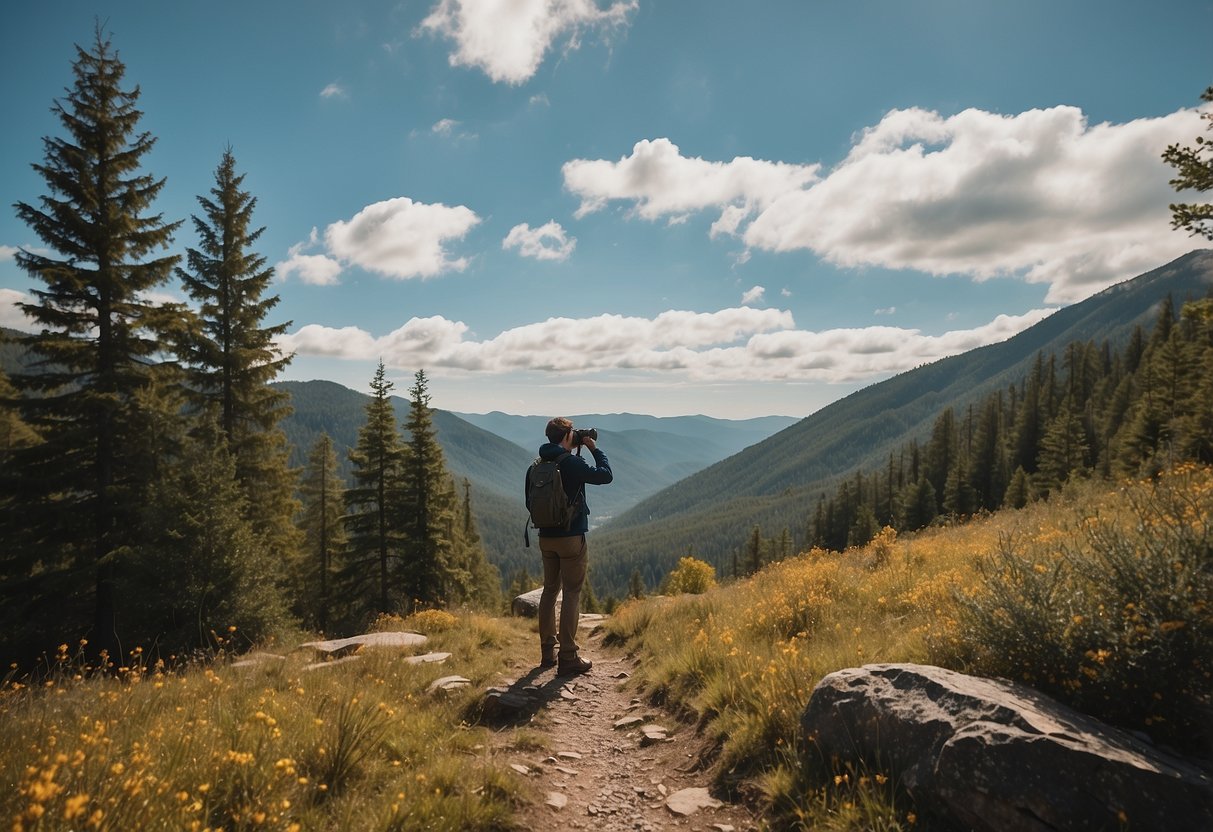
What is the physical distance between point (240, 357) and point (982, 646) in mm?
20469

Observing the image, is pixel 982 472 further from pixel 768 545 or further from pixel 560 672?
pixel 560 672

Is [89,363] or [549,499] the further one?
[89,363]

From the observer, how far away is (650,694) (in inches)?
271

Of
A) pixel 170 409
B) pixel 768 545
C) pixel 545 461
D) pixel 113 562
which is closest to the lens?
pixel 545 461

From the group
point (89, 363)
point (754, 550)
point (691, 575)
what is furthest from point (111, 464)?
point (754, 550)

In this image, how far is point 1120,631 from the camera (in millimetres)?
3738

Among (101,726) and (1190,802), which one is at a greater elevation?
(101,726)

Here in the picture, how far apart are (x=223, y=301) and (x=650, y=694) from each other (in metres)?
18.8

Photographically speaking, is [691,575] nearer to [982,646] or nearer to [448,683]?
[448,683]

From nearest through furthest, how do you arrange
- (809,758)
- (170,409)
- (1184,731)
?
1. (1184,731)
2. (809,758)
3. (170,409)

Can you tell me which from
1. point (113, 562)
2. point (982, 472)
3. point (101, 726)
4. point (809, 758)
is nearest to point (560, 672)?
point (809, 758)

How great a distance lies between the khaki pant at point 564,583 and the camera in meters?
7.40

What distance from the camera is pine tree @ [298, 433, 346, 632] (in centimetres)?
2419

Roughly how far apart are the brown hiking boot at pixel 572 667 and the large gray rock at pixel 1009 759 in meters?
4.44
